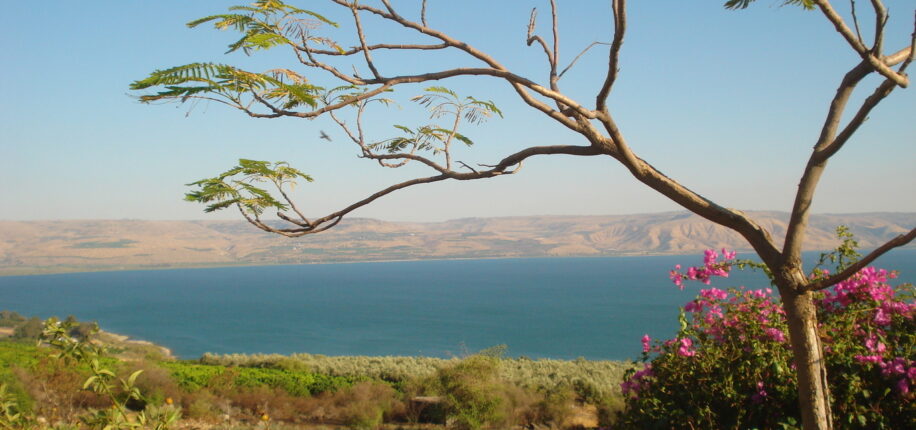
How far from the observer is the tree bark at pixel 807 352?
7.06 ft

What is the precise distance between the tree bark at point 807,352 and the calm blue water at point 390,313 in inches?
893

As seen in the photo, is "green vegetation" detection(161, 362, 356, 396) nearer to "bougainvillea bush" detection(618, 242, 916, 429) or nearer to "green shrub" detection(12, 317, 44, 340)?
"bougainvillea bush" detection(618, 242, 916, 429)

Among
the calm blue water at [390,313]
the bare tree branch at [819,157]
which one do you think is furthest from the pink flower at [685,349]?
the calm blue water at [390,313]

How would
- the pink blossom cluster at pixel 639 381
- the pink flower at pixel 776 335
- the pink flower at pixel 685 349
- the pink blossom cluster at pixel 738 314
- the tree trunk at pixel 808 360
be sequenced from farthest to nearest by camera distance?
the pink blossom cluster at pixel 639 381, the pink flower at pixel 685 349, the pink blossom cluster at pixel 738 314, the pink flower at pixel 776 335, the tree trunk at pixel 808 360

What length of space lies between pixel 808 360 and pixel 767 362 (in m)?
1.39

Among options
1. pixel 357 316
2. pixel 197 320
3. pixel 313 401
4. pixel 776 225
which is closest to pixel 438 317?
pixel 357 316

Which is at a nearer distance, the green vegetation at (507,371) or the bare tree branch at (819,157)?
the bare tree branch at (819,157)

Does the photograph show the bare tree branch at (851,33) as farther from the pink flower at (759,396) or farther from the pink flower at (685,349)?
the pink flower at (685,349)

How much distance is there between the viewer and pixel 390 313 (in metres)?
67.6

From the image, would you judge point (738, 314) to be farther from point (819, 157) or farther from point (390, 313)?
point (390, 313)

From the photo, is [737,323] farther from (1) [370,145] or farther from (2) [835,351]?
(1) [370,145]

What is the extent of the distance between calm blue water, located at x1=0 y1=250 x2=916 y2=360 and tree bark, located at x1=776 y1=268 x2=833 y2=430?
22.7 meters

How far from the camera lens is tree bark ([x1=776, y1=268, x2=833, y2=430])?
7.06ft

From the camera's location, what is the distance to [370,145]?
290 cm
